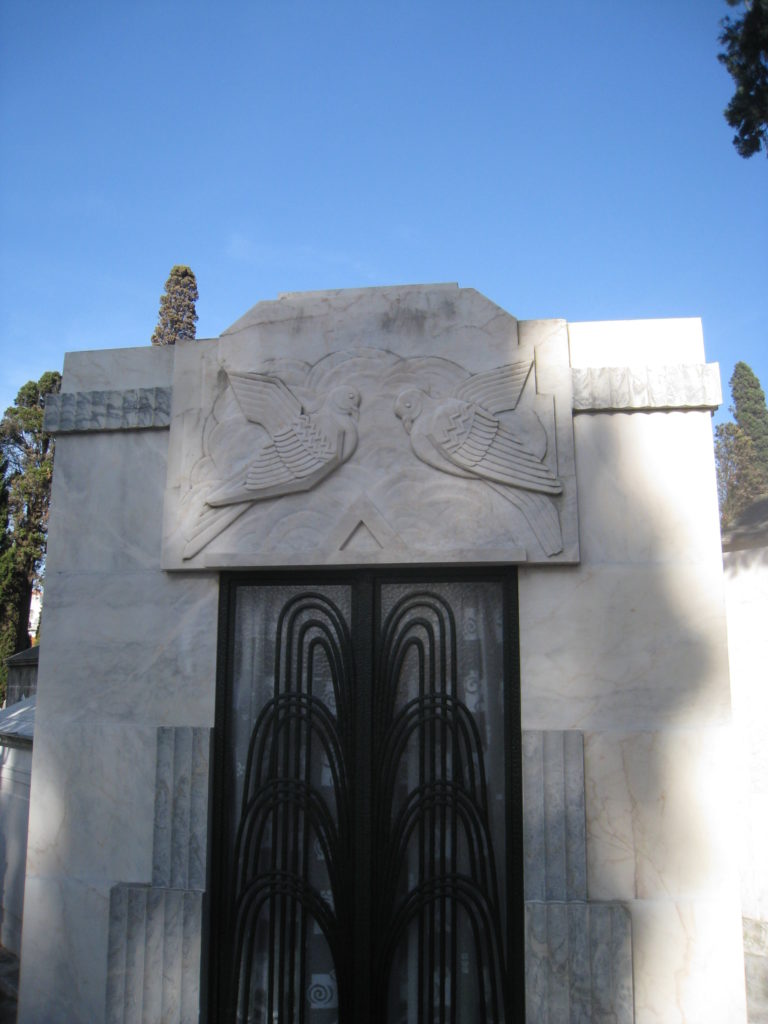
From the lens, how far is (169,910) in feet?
15.1

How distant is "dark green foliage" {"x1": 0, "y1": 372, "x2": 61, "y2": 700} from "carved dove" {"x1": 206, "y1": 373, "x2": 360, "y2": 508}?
69.5 ft

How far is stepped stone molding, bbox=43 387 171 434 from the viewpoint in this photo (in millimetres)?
5164

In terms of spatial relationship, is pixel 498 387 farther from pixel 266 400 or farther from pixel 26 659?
pixel 26 659

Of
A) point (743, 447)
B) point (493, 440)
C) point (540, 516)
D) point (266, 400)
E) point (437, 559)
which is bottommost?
point (437, 559)

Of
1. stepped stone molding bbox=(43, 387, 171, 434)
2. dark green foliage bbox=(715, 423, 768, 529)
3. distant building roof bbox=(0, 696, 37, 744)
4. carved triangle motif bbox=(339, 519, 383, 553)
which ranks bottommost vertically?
distant building roof bbox=(0, 696, 37, 744)

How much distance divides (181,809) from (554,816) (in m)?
2.06

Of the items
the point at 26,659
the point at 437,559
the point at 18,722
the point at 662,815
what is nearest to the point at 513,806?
the point at 662,815

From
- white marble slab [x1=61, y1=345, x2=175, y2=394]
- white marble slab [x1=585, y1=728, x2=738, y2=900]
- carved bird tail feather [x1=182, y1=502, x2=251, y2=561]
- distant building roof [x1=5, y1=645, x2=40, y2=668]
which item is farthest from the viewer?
distant building roof [x1=5, y1=645, x2=40, y2=668]

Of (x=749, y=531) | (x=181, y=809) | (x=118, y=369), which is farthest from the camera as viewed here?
(x=749, y=531)

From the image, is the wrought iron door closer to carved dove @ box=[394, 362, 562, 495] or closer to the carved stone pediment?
the carved stone pediment

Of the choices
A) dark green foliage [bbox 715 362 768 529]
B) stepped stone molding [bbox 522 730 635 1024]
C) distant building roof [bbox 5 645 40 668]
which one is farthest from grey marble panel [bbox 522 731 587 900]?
dark green foliage [bbox 715 362 768 529]

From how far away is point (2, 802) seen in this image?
716 centimetres

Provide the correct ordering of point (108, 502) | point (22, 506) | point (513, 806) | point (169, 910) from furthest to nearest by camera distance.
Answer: point (22, 506) → point (108, 502) → point (169, 910) → point (513, 806)

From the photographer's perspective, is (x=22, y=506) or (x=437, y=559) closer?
(x=437, y=559)
